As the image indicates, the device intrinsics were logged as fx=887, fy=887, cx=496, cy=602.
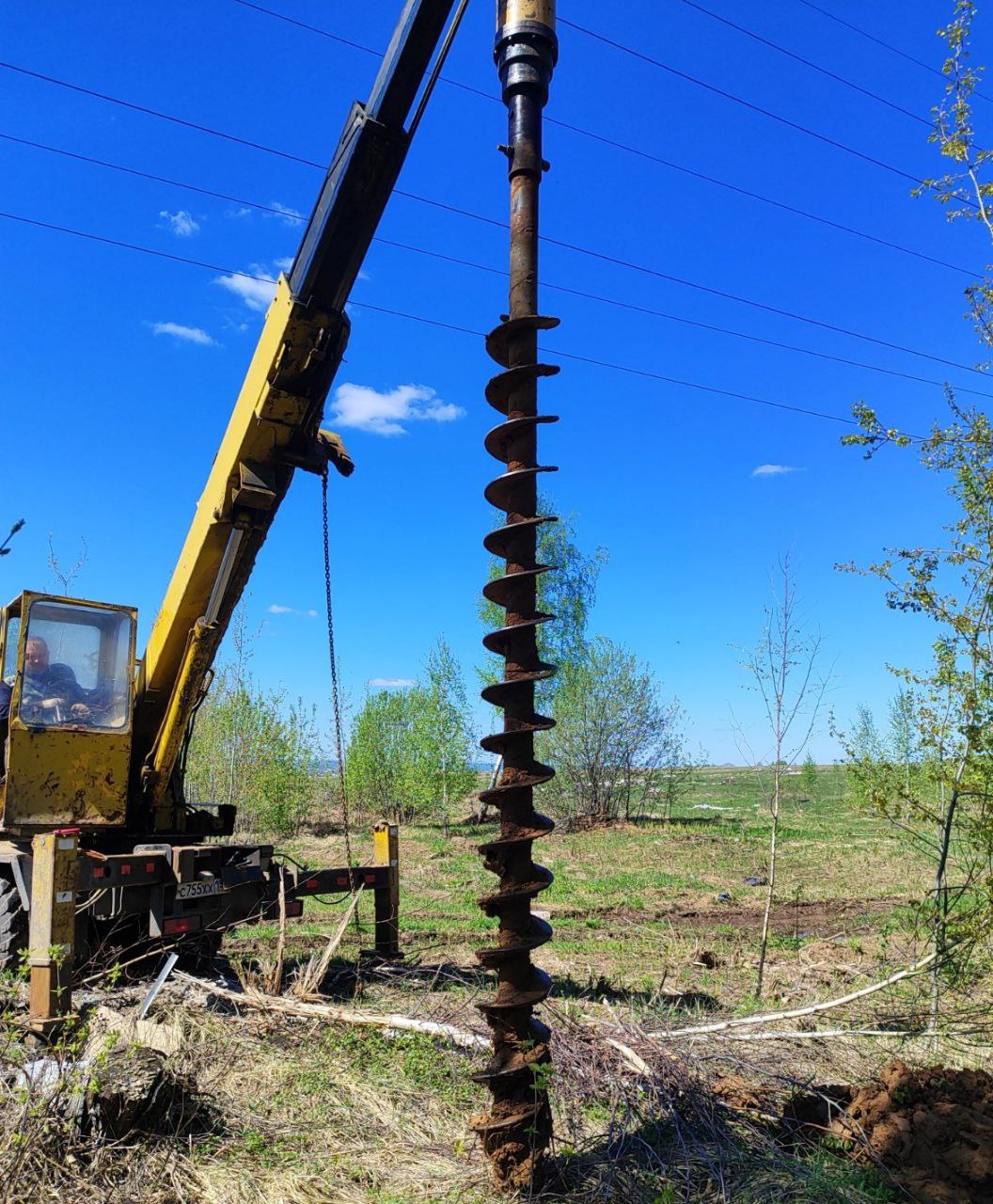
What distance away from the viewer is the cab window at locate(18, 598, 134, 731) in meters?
7.41

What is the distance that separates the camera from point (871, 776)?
22.6 ft

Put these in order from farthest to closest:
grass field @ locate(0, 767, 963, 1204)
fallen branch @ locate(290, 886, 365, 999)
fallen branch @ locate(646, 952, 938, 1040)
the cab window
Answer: the cab window
fallen branch @ locate(290, 886, 365, 999)
fallen branch @ locate(646, 952, 938, 1040)
grass field @ locate(0, 767, 963, 1204)

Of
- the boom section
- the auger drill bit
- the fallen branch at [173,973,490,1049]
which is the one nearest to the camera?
the auger drill bit

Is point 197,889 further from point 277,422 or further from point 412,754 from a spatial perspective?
point 412,754

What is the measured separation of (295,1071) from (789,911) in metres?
12.1

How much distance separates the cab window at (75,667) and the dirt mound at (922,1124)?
20.0 feet

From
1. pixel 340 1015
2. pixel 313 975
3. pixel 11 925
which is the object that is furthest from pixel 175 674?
pixel 340 1015

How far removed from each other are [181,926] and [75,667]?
7.87 feet

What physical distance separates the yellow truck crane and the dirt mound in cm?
496

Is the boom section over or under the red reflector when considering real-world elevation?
over

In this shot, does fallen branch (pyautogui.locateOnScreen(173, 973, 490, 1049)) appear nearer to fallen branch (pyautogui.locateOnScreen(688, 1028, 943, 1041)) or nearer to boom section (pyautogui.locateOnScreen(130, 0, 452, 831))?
fallen branch (pyautogui.locateOnScreen(688, 1028, 943, 1041))

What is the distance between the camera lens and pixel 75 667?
774 cm

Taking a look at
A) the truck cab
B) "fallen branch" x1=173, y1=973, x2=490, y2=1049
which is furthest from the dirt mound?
the truck cab

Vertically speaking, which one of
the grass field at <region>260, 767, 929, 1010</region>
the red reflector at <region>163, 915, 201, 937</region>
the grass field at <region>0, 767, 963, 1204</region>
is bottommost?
the grass field at <region>260, 767, 929, 1010</region>
